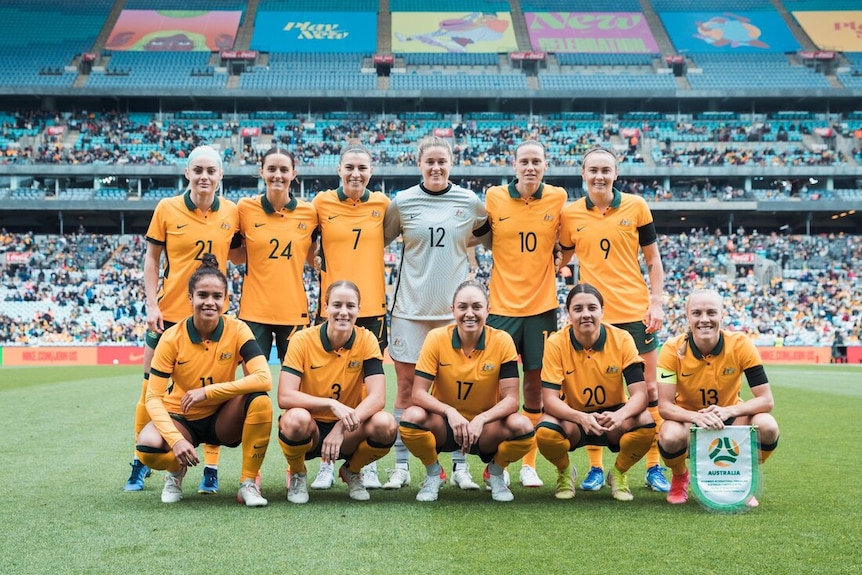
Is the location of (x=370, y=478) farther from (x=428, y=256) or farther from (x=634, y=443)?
(x=634, y=443)

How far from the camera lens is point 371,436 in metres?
4.95

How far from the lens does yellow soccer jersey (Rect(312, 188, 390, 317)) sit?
5742mm

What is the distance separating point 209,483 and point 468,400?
5.69ft

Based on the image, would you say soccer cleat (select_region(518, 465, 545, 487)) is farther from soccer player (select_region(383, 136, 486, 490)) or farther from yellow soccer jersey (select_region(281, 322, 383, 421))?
yellow soccer jersey (select_region(281, 322, 383, 421))

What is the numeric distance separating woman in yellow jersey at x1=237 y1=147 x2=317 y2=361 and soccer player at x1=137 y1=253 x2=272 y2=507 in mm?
529

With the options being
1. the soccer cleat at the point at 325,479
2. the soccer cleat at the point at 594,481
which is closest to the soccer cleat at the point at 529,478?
the soccer cleat at the point at 594,481

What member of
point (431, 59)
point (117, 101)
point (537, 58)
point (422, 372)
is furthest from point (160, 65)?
point (422, 372)

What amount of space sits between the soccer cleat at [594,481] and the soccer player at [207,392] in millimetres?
2074

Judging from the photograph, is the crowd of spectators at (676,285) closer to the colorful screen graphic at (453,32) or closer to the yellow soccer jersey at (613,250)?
the colorful screen graphic at (453,32)

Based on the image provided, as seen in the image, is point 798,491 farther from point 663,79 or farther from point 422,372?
point 663,79

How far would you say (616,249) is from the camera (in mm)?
5727

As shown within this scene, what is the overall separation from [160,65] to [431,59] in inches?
603

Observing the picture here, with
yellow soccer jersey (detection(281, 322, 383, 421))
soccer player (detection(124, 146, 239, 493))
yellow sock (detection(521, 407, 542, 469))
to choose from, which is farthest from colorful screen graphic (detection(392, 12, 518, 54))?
yellow soccer jersey (detection(281, 322, 383, 421))

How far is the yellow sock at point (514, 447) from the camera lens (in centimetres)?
495
